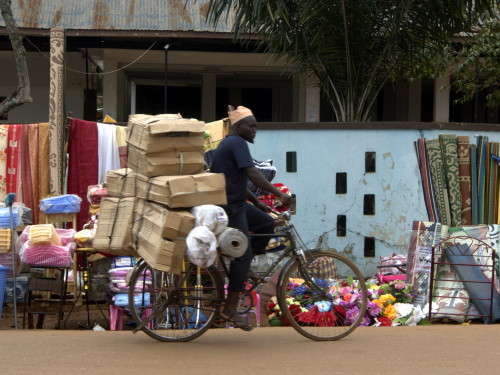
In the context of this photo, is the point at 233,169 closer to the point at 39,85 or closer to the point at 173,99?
the point at 39,85

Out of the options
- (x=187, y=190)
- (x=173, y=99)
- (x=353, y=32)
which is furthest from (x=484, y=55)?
(x=187, y=190)

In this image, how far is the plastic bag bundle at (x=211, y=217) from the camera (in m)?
6.25

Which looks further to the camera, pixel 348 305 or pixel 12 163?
pixel 12 163

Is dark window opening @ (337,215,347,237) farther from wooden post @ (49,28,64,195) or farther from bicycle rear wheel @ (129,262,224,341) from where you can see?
bicycle rear wheel @ (129,262,224,341)

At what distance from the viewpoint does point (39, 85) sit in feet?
60.9

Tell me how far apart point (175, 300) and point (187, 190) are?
3.43ft

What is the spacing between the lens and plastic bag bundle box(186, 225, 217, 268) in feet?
20.1

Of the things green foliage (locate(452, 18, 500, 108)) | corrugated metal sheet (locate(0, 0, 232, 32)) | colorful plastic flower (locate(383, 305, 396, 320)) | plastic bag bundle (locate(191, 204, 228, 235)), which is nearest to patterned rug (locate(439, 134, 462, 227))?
colorful plastic flower (locate(383, 305, 396, 320))

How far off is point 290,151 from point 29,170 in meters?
3.41

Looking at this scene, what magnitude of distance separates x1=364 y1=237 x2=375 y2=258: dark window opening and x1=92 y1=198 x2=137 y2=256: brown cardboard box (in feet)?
16.5

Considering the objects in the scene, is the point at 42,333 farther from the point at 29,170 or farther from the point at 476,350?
the point at 476,350

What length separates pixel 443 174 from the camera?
9.60 m

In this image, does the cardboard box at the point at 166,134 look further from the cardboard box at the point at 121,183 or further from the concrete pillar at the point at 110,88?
the concrete pillar at the point at 110,88

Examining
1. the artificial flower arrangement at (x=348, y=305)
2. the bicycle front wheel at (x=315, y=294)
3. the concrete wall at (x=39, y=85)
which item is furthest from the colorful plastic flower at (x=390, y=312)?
the concrete wall at (x=39, y=85)
